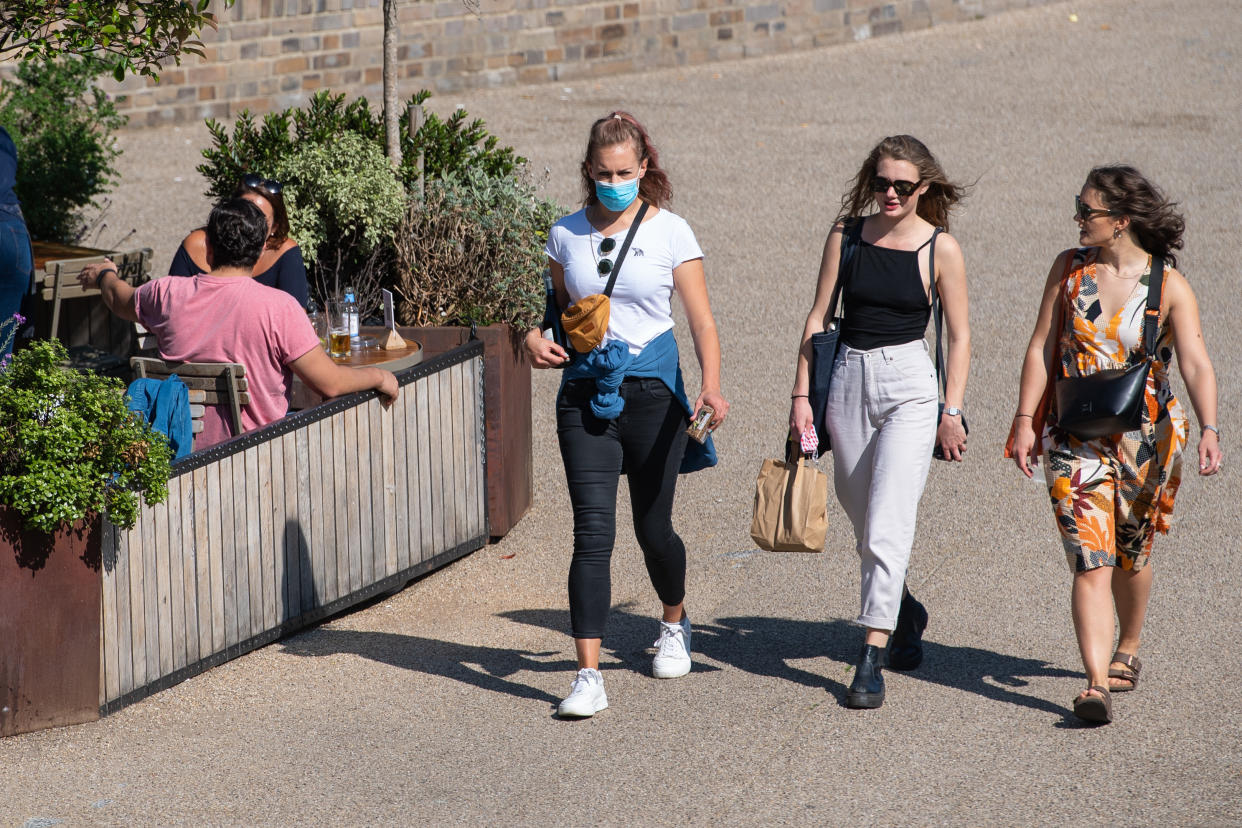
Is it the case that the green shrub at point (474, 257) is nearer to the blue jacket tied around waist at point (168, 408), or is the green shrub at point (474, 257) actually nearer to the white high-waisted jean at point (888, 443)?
the blue jacket tied around waist at point (168, 408)

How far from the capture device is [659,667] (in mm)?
5027

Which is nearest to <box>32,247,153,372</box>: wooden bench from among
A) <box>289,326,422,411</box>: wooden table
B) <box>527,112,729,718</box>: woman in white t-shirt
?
<box>289,326,422,411</box>: wooden table

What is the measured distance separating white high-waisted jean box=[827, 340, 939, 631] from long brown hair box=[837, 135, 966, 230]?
1.48 feet

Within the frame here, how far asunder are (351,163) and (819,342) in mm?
3317

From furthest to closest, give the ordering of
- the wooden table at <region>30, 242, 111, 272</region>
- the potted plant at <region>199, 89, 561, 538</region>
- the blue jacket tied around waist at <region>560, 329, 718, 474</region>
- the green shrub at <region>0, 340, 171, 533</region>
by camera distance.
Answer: the wooden table at <region>30, 242, 111, 272</region> → the potted plant at <region>199, 89, 561, 538</region> → the blue jacket tied around waist at <region>560, 329, 718, 474</region> → the green shrub at <region>0, 340, 171, 533</region>

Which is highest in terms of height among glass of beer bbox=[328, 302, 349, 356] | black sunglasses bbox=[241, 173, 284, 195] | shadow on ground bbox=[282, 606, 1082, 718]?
black sunglasses bbox=[241, 173, 284, 195]

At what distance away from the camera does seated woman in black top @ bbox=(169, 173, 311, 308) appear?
6.09m

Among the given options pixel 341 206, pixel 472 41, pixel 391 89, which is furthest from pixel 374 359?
pixel 472 41

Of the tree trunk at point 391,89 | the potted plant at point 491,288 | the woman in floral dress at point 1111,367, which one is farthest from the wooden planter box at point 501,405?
the woman in floral dress at point 1111,367

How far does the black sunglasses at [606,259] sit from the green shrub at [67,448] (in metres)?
1.53

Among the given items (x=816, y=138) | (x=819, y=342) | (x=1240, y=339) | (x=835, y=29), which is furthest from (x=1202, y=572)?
(x=835, y=29)

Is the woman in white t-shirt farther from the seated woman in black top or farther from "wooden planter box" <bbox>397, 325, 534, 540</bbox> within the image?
the seated woman in black top

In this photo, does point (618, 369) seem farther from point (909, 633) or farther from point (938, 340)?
point (909, 633)

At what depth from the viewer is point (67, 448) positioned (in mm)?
4438
